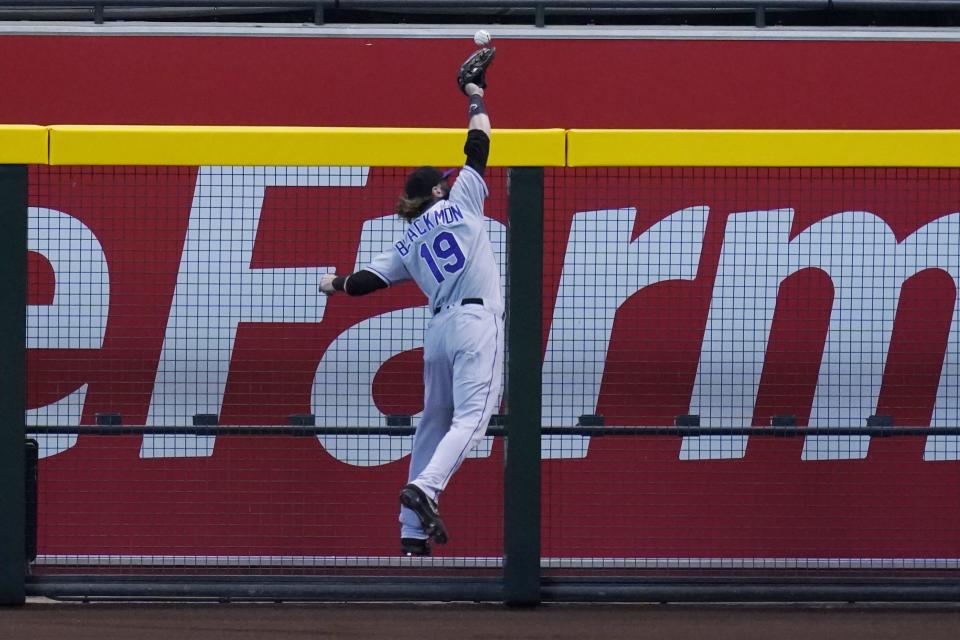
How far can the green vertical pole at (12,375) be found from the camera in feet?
17.5

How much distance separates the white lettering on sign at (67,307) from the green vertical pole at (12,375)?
411 millimetres

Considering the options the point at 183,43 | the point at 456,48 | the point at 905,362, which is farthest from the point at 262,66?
the point at 905,362

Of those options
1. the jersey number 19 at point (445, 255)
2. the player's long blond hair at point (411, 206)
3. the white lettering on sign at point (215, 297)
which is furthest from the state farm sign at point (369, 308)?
the jersey number 19 at point (445, 255)

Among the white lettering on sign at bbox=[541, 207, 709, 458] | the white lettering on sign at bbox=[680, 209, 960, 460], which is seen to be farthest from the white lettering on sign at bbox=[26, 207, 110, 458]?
the white lettering on sign at bbox=[680, 209, 960, 460]

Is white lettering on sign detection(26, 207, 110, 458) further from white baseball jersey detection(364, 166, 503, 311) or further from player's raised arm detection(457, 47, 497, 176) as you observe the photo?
player's raised arm detection(457, 47, 497, 176)

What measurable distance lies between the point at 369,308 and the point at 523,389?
40.4 inches

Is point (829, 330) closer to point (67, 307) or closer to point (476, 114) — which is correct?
point (476, 114)

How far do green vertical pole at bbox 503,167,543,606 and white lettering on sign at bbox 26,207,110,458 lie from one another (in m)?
1.83

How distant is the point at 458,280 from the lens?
4988mm

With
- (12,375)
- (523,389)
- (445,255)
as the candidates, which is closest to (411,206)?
(445,255)

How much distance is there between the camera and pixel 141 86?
636 centimetres

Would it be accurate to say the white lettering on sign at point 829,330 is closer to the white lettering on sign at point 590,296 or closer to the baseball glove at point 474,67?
the white lettering on sign at point 590,296

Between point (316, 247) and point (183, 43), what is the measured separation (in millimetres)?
1236

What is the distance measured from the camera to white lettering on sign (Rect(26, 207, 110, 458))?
5.86m
